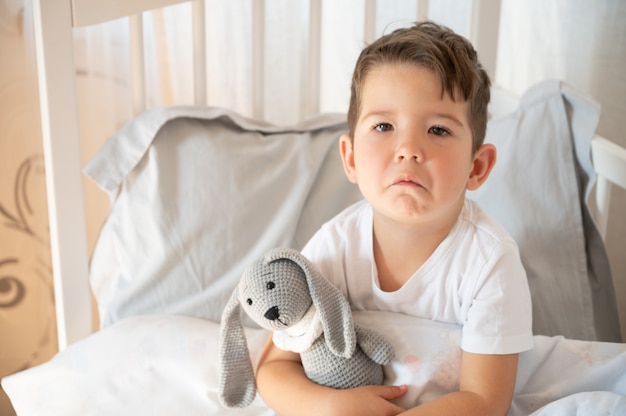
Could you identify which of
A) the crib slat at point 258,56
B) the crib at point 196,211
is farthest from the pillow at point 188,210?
the crib slat at point 258,56

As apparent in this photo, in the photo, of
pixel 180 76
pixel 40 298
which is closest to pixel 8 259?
pixel 40 298

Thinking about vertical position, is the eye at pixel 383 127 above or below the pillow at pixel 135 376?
above

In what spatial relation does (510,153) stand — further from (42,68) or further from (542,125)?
(42,68)

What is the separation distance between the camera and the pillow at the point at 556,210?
3.78 ft

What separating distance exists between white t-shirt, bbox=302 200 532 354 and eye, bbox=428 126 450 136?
0.13 metres

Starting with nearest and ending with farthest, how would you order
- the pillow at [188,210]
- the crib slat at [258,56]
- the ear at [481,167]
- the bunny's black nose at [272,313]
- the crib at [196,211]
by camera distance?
the bunny's black nose at [272,313], the ear at [481,167], the crib at [196,211], the pillow at [188,210], the crib slat at [258,56]

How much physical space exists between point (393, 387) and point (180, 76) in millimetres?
782

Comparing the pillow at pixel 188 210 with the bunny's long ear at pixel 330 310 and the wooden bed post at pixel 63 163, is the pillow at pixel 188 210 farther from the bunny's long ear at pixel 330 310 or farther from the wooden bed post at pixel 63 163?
the bunny's long ear at pixel 330 310

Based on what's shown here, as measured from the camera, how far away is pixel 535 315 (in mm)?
1142

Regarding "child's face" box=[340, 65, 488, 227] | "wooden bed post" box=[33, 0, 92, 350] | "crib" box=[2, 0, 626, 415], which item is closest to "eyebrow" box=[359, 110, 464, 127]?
"child's face" box=[340, 65, 488, 227]

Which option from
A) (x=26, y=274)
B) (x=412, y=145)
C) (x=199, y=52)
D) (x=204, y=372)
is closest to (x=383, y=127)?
(x=412, y=145)

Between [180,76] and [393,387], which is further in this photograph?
[180,76]

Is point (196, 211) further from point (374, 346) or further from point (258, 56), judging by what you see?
point (374, 346)

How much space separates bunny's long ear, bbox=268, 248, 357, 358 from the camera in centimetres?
84
